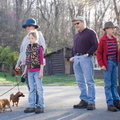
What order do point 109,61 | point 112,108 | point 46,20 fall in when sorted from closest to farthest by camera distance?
1. point 112,108
2. point 109,61
3. point 46,20

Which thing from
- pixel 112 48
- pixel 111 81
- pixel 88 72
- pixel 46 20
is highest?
pixel 46 20

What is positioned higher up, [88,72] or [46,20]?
[46,20]

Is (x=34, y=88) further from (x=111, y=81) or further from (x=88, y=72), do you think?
(x=111, y=81)

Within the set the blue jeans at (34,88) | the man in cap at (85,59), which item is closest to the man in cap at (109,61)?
the man in cap at (85,59)

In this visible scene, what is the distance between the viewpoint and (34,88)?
5.57 meters

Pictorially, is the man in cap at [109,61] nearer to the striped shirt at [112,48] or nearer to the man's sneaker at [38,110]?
the striped shirt at [112,48]

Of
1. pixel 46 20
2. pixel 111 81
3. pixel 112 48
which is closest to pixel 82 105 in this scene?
pixel 111 81

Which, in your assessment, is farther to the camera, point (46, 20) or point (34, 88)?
point (46, 20)

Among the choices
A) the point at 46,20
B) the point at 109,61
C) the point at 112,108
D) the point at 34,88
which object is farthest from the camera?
the point at 46,20

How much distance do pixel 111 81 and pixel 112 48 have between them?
0.72 m

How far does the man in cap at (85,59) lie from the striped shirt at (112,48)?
0.93ft

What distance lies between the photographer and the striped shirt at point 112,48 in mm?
5410

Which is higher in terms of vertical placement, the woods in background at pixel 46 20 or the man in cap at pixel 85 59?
the woods in background at pixel 46 20

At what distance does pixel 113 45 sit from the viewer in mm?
5453
